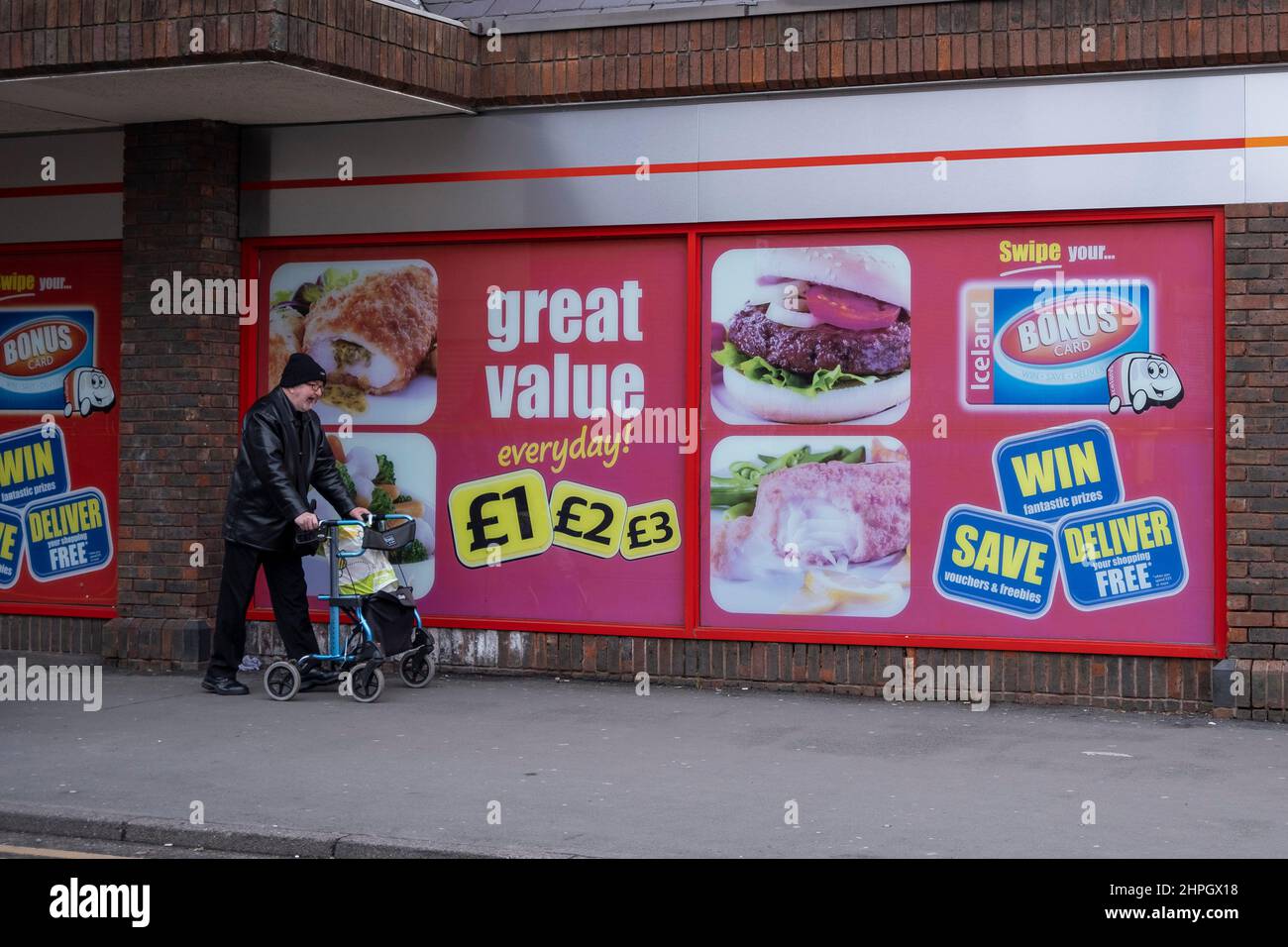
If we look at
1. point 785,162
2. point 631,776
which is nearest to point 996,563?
point 785,162

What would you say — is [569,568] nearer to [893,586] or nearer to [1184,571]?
[893,586]

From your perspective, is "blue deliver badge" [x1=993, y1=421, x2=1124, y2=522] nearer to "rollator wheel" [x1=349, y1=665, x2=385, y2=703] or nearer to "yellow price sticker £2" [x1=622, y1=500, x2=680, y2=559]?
"yellow price sticker £2" [x1=622, y1=500, x2=680, y2=559]

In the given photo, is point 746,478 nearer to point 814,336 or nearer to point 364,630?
point 814,336

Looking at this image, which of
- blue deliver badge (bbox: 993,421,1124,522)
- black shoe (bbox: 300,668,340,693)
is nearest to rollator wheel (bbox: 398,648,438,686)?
black shoe (bbox: 300,668,340,693)

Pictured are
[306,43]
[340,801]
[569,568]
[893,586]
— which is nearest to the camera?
[340,801]

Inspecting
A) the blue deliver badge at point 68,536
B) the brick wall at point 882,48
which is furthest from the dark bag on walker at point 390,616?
the brick wall at point 882,48

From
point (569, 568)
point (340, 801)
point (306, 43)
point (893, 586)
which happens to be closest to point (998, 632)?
point (893, 586)

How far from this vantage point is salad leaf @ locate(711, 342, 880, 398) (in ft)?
34.7

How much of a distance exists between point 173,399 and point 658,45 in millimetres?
4056

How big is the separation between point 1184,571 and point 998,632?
3.75ft

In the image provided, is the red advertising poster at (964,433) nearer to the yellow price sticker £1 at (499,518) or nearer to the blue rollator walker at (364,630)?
the yellow price sticker £1 at (499,518)

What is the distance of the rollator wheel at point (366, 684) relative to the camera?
33.6 feet

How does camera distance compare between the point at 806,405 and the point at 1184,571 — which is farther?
the point at 806,405

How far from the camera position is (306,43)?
9.78 meters
